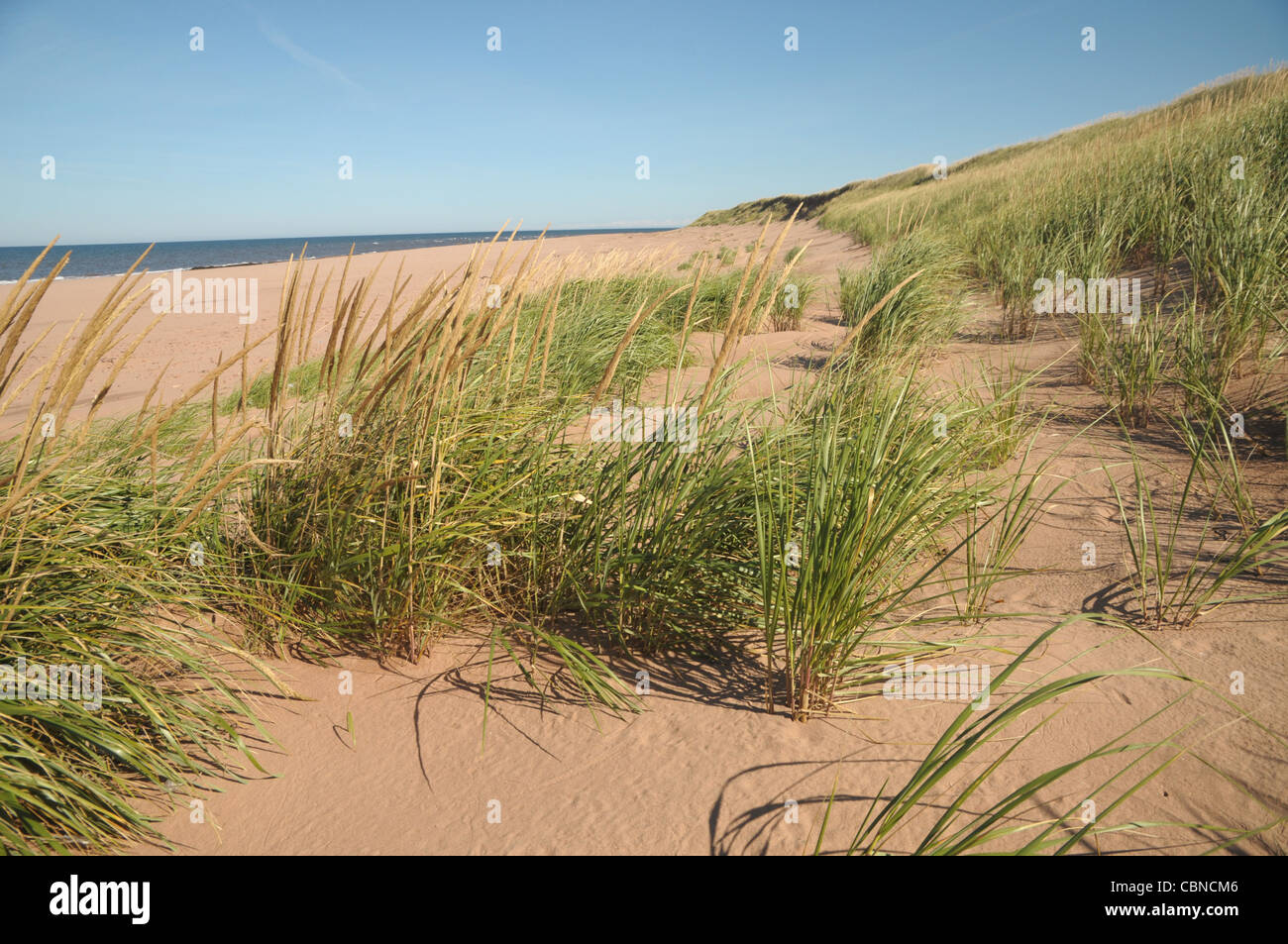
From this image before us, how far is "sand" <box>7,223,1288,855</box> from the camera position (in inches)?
60.4

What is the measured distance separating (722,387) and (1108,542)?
1.54 m

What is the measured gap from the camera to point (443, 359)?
6.34 feet

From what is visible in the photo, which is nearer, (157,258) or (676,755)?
(676,755)

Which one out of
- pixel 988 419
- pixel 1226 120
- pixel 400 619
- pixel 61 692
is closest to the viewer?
pixel 61 692

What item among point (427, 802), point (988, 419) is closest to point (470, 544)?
point (427, 802)

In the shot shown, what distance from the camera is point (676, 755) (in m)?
1.78

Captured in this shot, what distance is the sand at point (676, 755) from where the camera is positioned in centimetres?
153

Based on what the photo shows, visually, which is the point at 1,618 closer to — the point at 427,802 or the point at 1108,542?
the point at 427,802

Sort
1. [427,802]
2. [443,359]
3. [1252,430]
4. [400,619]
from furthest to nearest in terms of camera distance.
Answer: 1. [1252,430]
2. [400,619]
3. [443,359]
4. [427,802]

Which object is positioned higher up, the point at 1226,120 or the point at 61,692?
the point at 1226,120

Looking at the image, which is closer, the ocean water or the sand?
the sand

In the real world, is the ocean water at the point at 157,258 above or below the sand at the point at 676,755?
Result: above

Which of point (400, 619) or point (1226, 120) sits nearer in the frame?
point (400, 619)

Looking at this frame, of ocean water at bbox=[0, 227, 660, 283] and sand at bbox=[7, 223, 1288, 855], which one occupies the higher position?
ocean water at bbox=[0, 227, 660, 283]
